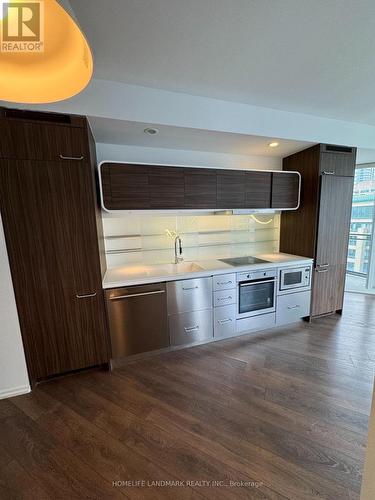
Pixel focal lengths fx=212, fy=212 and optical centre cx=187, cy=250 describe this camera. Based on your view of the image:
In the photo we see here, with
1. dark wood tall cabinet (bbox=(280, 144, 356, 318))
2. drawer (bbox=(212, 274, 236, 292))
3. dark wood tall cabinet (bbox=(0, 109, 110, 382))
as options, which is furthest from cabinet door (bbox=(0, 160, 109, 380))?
dark wood tall cabinet (bbox=(280, 144, 356, 318))

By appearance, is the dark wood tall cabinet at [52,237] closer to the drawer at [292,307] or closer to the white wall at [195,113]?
the white wall at [195,113]

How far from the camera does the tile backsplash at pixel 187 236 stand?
2732 millimetres

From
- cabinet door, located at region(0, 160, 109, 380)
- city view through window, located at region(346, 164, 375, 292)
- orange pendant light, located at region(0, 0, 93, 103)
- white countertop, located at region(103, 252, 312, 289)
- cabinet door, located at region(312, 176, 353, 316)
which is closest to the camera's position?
orange pendant light, located at region(0, 0, 93, 103)

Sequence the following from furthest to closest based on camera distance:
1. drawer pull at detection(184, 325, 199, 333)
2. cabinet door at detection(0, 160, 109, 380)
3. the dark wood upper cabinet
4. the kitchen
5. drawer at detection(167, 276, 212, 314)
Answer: drawer pull at detection(184, 325, 199, 333) < drawer at detection(167, 276, 212, 314) < cabinet door at detection(0, 160, 109, 380) < the dark wood upper cabinet < the kitchen

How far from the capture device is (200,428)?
1581mm

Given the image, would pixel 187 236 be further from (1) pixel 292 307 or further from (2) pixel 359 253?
(2) pixel 359 253

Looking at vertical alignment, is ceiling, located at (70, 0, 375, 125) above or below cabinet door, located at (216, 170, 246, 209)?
above

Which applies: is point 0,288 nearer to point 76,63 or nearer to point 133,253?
point 133,253

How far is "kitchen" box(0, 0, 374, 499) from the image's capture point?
138cm

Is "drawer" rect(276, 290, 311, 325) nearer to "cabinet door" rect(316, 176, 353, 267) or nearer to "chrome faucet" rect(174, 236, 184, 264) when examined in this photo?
"cabinet door" rect(316, 176, 353, 267)

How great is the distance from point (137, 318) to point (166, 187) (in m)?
1.49

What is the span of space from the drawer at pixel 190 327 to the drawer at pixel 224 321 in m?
0.08
